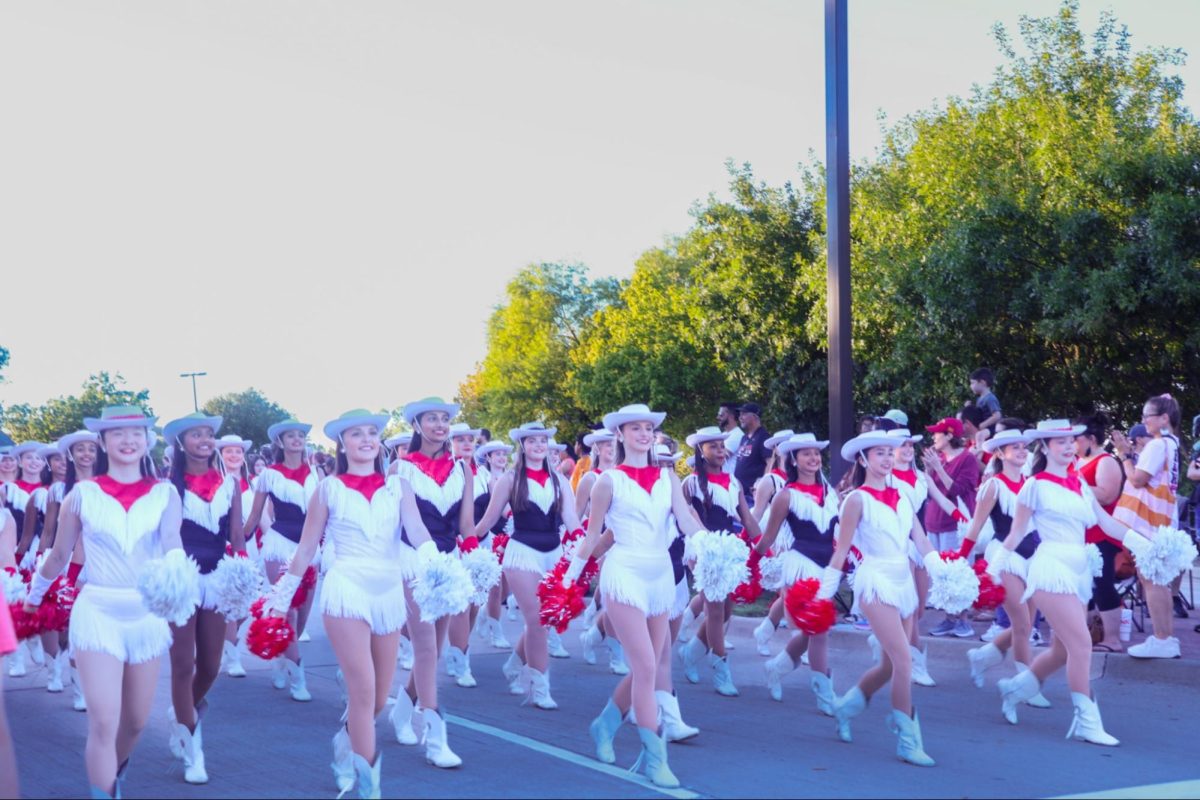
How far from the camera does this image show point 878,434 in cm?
824

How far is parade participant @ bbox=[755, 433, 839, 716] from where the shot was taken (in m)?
9.43

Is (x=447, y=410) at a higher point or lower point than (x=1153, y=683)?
higher

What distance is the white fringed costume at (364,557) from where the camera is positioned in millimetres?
6832

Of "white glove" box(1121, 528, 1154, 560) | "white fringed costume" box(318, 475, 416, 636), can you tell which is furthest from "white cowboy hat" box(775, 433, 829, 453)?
"white fringed costume" box(318, 475, 416, 636)

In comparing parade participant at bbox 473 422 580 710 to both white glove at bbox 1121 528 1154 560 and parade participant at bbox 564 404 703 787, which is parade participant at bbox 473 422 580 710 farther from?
white glove at bbox 1121 528 1154 560

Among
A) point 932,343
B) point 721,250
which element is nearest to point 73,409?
point 721,250

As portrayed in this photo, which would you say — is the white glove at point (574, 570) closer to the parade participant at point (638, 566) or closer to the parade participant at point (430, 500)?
the parade participant at point (638, 566)

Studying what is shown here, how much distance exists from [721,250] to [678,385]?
68.4 feet

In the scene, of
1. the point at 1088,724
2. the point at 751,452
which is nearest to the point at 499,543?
the point at 751,452

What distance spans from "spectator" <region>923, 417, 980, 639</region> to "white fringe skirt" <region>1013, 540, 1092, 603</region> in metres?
3.79

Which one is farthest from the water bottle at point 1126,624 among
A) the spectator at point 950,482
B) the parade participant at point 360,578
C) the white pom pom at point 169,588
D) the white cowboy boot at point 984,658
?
the white pom pom at point 169,588

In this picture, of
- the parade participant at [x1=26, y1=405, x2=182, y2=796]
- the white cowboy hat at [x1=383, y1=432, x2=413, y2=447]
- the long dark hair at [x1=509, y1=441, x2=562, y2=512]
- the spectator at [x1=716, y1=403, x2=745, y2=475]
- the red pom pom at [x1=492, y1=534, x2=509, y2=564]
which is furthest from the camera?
the spectator at [x1=716, y1=403, x2=745, y2=475]

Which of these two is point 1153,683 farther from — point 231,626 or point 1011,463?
point 231,626

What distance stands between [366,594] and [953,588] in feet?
11.7
